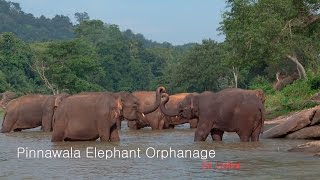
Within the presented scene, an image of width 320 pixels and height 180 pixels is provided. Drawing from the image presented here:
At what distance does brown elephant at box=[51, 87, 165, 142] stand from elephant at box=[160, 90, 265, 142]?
86.1 inches

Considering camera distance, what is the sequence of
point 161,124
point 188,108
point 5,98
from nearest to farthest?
point 188,108
point 161,124
point 5,98

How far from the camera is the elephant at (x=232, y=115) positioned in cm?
1550

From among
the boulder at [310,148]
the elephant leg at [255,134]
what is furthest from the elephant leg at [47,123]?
the boulder at [310,148]

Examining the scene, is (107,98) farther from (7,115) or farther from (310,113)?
(7,115)

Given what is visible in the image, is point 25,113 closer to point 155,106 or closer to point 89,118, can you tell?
point 89,118

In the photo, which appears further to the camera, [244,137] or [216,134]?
[216,134]

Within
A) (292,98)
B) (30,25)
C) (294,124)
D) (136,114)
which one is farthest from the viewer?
(30,25)

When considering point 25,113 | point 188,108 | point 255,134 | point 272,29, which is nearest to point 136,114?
point 188,108

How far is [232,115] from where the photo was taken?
611 inches

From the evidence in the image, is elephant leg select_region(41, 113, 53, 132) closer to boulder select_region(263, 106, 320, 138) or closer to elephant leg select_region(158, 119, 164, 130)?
elephant leg select_region(158, 119, 164, 130)

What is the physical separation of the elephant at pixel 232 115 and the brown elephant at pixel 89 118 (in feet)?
7.17

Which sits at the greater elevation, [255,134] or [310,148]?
[255,134]

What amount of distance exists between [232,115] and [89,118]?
11.7 ft

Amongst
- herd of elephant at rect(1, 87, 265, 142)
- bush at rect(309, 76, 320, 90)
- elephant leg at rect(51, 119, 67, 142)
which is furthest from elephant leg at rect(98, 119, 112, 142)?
bush at rect(309, 76, 320, 90)
